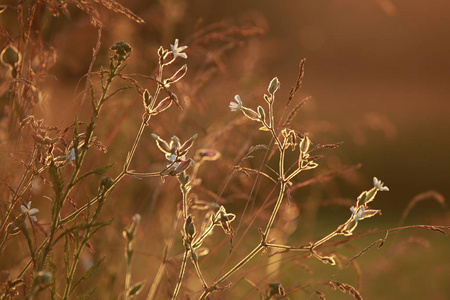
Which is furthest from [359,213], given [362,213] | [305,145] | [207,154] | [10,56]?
[10,56]

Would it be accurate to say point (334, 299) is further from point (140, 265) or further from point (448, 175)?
point (448, 175)

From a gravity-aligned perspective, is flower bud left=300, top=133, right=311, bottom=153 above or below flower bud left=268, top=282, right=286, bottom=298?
above

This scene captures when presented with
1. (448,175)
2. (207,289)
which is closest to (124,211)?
(207,289)

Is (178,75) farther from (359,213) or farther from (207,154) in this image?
(359,213)

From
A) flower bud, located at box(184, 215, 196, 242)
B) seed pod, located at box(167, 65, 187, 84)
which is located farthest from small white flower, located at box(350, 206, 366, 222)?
seed pod, located at box(167, 65, 187, 84)

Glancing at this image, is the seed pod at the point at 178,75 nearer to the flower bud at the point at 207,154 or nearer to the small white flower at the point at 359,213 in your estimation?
the flower bud at the point at 207,154

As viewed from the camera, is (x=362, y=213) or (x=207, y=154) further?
(x=207, y=154)

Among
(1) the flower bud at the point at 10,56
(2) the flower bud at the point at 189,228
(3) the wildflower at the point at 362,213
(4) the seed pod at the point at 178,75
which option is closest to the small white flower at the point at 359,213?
(3) the wildflower at the point at 362,213

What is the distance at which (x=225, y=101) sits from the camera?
3.02m

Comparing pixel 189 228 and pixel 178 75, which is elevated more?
pixel 178 75

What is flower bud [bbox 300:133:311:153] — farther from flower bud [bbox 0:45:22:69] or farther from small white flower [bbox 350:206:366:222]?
flower bud [bbox 0:45:22:69]

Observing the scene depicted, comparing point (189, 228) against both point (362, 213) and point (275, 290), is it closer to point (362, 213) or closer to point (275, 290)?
point (275, 290)

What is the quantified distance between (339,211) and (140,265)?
17.2ft

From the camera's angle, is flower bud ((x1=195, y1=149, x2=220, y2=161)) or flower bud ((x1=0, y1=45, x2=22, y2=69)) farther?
flower bud ((x1=195, y1=149, x2=220, y2=161))
